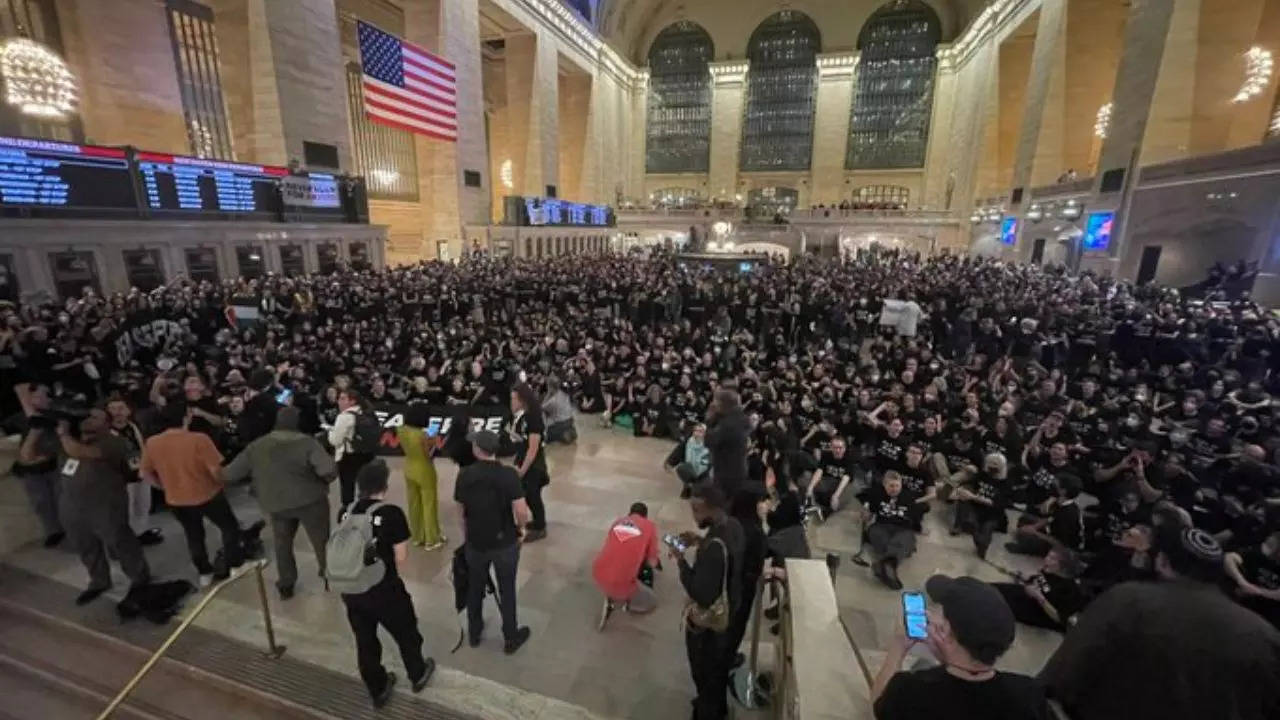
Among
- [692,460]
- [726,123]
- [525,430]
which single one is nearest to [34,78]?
[525,430]

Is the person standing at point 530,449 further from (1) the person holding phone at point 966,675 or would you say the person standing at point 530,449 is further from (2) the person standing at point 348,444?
(1) the person holding phone at point 966,675

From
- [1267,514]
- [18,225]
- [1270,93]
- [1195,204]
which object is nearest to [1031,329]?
[1267,514]

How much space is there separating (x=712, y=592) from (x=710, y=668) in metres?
0.63

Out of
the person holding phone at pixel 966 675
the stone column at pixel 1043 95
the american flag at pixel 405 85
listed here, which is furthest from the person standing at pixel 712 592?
the stone column at pixel 1043 95

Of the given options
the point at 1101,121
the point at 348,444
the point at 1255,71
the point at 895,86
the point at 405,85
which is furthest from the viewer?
the point at 895,86

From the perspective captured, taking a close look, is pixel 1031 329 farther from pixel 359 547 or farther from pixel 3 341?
pixel 3 341

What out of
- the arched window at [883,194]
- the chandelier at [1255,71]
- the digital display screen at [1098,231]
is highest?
the chandelier at [1255,71]

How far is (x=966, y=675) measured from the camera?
1.65m

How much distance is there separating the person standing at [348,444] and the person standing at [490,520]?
196 centimetres

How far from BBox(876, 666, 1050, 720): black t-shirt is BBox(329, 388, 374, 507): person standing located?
15.5 ft

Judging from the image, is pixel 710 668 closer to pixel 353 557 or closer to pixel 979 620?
pixel 979 620

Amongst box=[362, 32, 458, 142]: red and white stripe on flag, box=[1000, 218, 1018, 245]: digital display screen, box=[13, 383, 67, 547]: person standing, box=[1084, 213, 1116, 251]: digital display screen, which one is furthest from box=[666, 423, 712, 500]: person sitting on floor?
box=[1000, 218, 1018, 245]: digital display screen

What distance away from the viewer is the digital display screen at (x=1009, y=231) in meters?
27.1

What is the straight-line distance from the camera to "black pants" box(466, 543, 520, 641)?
144 inches
